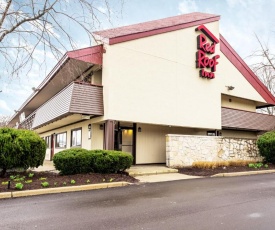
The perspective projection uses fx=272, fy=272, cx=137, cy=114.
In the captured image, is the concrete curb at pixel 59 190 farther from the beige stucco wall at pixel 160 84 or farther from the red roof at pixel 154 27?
the red roof at pixel 154 27

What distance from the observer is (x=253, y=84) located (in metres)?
21.9

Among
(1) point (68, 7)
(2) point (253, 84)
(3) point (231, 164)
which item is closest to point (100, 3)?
(1) point (68, 7)

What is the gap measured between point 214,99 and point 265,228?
1381cm

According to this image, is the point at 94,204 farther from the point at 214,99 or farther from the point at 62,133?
the point at 62,133

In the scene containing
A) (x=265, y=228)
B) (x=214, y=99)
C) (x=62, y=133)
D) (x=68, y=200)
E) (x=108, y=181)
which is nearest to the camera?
(x=265, y=228)

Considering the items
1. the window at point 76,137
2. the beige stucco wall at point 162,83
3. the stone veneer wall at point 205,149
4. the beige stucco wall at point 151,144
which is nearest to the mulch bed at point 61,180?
the beige stucco wall at point 162,83

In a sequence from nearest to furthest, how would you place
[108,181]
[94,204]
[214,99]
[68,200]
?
[94,204]
[68,200]
[108,181]
[214,99]

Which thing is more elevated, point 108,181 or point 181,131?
point 181,131

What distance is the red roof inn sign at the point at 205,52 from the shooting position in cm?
1697

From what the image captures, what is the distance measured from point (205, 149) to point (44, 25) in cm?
1123

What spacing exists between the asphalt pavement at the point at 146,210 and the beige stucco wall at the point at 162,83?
20.8 ft

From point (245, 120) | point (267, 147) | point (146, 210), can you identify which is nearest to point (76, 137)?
point (267, 147)

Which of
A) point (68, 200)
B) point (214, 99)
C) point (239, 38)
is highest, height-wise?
point (239, 38)

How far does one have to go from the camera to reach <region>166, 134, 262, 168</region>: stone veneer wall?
1495cm
